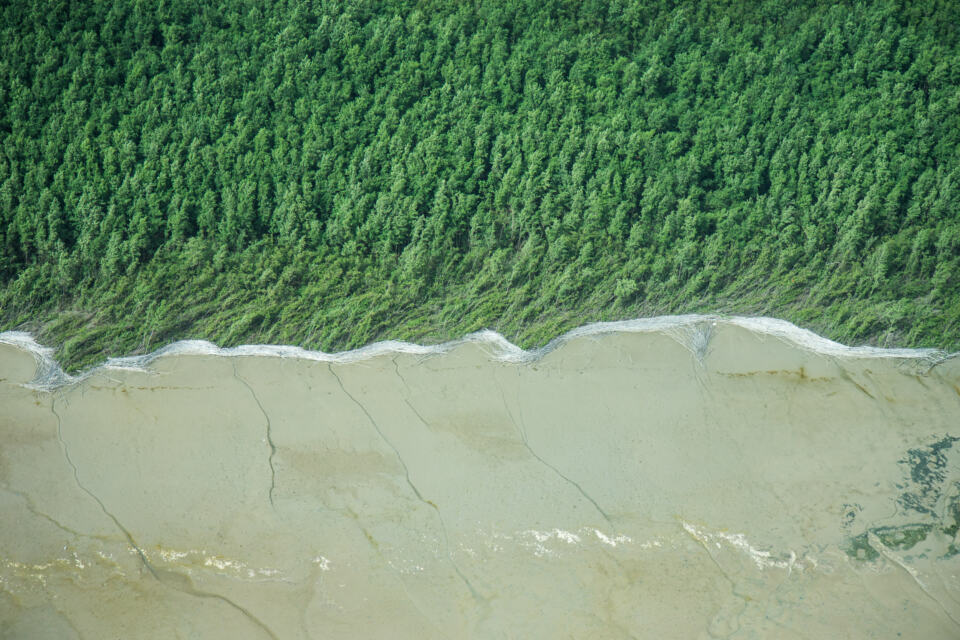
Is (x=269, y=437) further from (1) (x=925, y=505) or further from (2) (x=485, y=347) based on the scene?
(1) (x=925, y=505)

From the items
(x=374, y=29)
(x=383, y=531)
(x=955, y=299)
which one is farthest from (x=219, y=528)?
(x=955, y=299)

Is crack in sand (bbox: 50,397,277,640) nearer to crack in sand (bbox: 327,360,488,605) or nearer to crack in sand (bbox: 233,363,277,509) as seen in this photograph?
crack in sand (bbox: 233,363,277,509)

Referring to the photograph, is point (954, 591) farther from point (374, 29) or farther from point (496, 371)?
point (374, 29)

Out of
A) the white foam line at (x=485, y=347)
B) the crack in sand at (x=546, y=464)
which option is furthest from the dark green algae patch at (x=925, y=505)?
the crack in sand at (x=546, y=464)

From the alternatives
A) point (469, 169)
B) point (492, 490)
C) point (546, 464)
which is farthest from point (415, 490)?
point (469, 169)

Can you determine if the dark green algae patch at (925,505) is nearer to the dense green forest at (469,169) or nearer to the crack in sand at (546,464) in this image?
the dense green forest at (469,169)

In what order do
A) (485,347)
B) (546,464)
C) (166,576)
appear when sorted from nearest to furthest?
(166,576)
(546,464)
(485,347)
